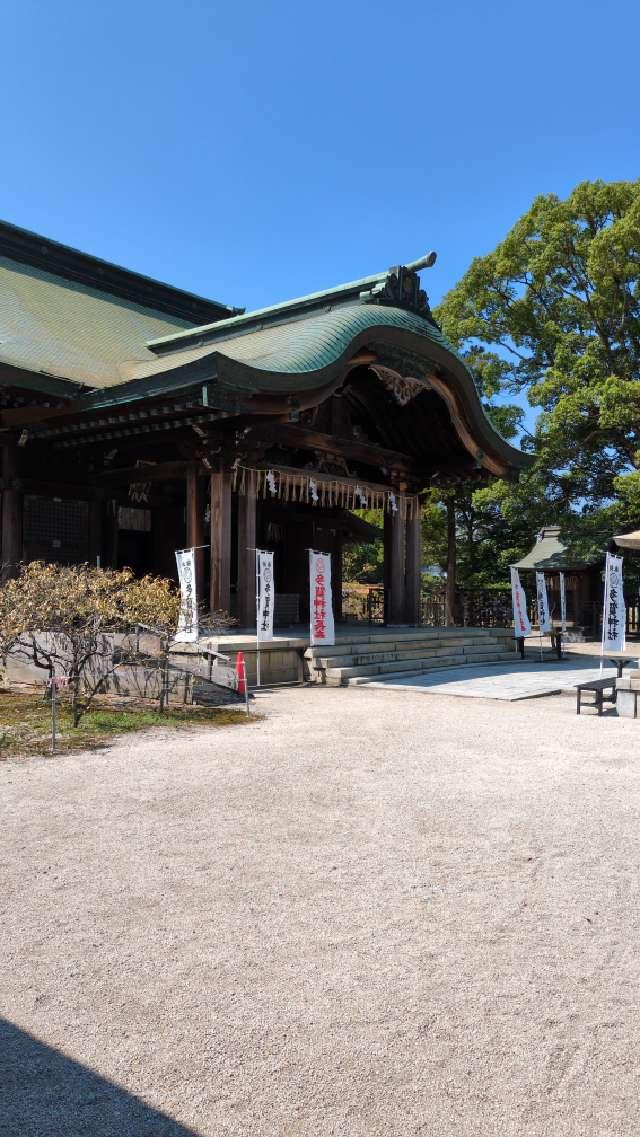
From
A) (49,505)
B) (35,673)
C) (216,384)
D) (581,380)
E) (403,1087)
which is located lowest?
(403,1087)

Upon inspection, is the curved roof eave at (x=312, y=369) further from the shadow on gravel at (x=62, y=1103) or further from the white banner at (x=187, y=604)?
the shadow on gravel at (x=62, y=1103)

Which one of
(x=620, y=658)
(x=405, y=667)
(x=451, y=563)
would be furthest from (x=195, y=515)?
(x=451, y=563)

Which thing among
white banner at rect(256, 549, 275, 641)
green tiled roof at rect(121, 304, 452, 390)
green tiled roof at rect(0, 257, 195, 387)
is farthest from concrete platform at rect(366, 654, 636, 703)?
green tiled roof at rect(0, 257, 195, 387)

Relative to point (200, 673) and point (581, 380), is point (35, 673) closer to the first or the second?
point (200, 673)

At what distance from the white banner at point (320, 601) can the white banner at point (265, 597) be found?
89cm

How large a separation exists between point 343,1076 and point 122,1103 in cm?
66

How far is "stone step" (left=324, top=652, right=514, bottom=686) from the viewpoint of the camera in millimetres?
12078

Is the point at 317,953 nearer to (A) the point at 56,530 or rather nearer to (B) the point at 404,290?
(A) the point at 56,530

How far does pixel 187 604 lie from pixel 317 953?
773 centimetres

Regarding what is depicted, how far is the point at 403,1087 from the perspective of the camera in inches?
93.4

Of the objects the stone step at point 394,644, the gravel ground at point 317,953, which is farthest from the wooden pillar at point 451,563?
the gravel ground at point 317,953

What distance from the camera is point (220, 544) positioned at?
12617mm

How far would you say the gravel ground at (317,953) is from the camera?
2330mm

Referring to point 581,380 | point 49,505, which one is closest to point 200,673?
point 49,505
